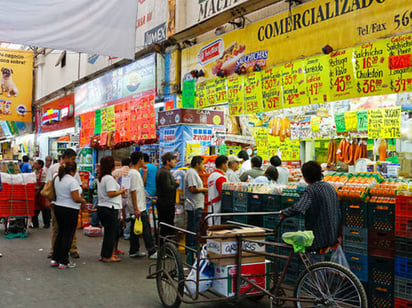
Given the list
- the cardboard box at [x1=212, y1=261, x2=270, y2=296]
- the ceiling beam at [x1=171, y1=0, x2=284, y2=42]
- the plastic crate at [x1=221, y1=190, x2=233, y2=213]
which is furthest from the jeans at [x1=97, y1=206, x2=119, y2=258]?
the ceiling beam at [x1=171, y1=0, x2=284, y2=42]

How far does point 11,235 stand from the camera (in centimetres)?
1055

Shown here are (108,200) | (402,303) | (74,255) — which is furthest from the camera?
(74,255)

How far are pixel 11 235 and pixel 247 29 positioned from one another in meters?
7.76

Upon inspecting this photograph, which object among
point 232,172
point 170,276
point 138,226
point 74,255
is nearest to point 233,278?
point 170,276

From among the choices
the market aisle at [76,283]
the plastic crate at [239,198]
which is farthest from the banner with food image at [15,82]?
the plastic crate at [239,198]

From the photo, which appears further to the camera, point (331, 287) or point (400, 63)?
point (400, 63)

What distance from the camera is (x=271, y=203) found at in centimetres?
635

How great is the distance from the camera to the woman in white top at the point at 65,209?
719 cm

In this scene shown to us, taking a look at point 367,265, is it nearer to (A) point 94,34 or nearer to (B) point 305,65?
(B) point 305,65

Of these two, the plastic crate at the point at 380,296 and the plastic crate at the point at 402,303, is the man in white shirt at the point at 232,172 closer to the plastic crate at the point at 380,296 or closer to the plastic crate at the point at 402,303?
the plastic crate at the point at 380,296

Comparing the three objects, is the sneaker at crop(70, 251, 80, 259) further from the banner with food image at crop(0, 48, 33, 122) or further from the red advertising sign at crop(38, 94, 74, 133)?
the red advertising sign at crop(38, 94, 74, 133)

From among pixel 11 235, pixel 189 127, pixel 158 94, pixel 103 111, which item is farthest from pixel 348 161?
pixel 103 111

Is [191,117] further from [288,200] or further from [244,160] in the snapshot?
[288,200]

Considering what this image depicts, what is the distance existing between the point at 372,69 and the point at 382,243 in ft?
9.87
